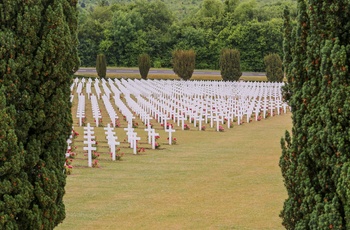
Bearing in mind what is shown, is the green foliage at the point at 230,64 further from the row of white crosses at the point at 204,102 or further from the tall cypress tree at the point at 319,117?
the tall cypress tree at the point at 319,117

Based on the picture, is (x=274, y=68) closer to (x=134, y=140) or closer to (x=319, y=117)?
(x=134, y=140)

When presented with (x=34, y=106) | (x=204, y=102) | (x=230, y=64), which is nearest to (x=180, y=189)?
(x=34, y=106)

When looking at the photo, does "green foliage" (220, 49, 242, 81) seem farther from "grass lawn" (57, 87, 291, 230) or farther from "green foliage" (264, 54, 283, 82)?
"grass lawn" (57, 87, 291, 230)

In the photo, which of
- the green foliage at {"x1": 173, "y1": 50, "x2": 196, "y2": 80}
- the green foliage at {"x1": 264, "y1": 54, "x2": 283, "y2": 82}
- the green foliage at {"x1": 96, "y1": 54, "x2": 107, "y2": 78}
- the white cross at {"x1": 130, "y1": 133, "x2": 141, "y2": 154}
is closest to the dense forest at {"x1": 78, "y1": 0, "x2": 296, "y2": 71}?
the green foliage at {"x1": 96, "y1": 54, "x2": 107, "y2": 78}

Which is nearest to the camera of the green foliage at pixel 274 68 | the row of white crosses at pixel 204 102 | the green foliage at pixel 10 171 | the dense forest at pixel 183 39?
the green foliage at pixel 10 171

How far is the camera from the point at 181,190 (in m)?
12.2

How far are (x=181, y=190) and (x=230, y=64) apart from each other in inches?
1600

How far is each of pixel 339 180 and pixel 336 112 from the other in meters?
0.54

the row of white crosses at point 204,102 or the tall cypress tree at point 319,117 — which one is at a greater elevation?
the tall cypress tree at point 319,117

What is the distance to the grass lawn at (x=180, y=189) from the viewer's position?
9.93m

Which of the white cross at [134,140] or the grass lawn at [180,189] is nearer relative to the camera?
the grass lawn at [180,189]

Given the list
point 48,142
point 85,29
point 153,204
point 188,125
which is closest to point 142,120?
point 188,125

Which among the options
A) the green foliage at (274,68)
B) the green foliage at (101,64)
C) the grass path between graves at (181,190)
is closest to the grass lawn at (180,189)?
the grass path between graves at (181,190)

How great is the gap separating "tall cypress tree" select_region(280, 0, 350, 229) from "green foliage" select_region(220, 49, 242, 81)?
4583cm
